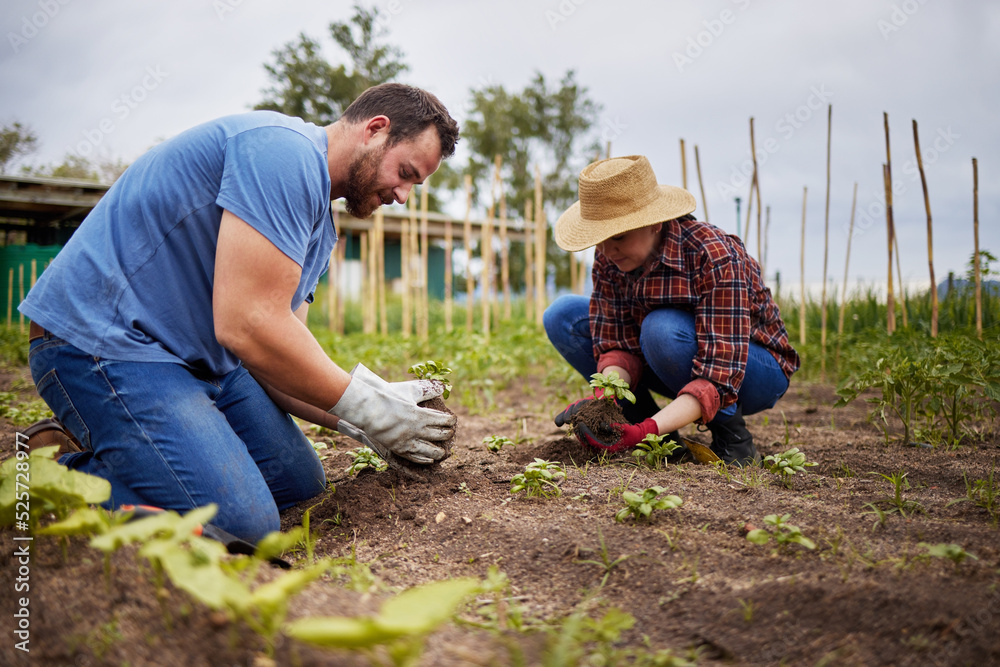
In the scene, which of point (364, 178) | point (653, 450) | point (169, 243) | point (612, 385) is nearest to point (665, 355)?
point (612, 385)

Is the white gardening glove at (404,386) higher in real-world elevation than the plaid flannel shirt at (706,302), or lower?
lower

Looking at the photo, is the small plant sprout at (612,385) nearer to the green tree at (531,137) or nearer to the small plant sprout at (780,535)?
the small plant sprout at (780,535)

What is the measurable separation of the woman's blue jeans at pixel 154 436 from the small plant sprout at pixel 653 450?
1235 mm

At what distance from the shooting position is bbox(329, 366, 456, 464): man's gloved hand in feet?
6.20

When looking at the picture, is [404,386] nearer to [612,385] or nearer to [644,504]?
[612,385]

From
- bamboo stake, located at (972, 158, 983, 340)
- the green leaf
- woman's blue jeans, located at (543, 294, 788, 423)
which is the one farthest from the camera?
bamboo stake, located at (972, 158, 983, 340)

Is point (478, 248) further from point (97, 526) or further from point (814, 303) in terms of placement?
point (97, 526)

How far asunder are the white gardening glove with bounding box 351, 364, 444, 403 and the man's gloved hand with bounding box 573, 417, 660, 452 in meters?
0.62

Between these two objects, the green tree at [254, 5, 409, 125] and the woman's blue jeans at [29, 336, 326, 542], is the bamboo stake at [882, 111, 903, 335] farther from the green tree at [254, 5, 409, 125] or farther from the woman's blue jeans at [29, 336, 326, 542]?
the green tree at [254, 5, 409, 125]

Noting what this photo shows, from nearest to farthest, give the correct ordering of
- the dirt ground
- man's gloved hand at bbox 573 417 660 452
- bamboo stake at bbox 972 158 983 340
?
the dirt ground → man's gloved hand at bbox 573 417 660 452 → bamboo stake at bbox 972 158 983 340

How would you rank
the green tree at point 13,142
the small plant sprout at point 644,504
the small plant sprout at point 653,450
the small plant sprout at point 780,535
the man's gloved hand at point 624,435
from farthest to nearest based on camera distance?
the green tree at point 13,142
the man's gloved hand at point 624,435
the small plant sprout at point 653,450
the small plant sprout at point 644,504
the small plant sprout at point 780,535

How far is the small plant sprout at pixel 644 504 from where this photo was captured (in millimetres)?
1581

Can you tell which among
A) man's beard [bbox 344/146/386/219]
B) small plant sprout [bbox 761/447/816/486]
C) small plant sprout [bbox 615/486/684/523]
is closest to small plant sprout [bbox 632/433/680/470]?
small plant sprout [bbox 761/447/816/486]

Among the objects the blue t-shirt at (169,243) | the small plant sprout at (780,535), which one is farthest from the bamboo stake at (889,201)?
the blue t-shirt at (169,243)
